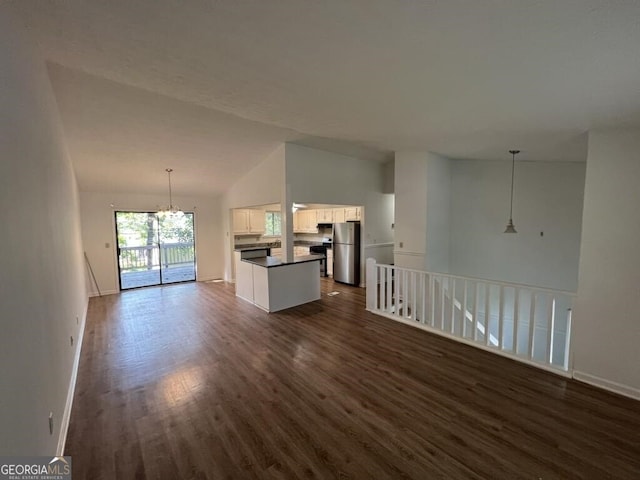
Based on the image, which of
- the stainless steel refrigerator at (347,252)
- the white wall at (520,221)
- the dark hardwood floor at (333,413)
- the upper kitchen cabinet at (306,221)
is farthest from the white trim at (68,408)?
the white wall at (520,221)

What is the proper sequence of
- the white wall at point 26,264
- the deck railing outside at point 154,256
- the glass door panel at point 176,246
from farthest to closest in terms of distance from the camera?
the glass door panel at point 176,246 < the deck railing outside at point 154,256 < the white wall at point 26,264

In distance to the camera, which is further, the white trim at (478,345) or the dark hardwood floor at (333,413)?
the white trim at (478,345)

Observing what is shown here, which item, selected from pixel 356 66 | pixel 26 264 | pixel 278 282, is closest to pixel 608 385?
pixel 356 66

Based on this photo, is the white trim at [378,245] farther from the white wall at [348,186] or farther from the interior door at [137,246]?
the interior door at [137,246]

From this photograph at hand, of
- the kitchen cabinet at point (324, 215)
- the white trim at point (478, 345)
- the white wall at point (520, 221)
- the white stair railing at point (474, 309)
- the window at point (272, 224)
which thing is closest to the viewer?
the white trim at point (478, 345)

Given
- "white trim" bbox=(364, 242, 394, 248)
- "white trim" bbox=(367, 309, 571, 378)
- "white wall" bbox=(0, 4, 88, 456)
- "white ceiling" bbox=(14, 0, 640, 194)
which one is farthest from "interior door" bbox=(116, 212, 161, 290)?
"white trim" bbox=(367, 309, 571, 378)

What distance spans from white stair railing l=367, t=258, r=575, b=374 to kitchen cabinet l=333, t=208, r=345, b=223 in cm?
272

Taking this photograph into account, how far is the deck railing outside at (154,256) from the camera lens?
710 cm

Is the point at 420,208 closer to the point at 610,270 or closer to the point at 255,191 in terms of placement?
the point at 610,270

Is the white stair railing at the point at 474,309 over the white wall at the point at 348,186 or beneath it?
beneath

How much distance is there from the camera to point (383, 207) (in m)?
7.04

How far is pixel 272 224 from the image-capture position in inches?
350

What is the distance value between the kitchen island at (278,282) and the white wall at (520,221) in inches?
117

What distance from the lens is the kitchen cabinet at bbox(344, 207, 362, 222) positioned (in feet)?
23.3
